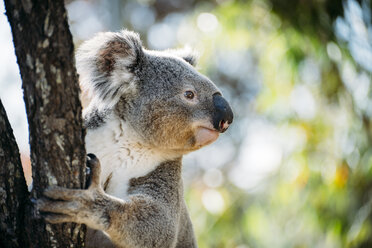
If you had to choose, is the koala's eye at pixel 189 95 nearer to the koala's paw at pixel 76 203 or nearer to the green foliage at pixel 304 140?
the koala's paw at pixel 76 203

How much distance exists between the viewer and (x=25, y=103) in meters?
2.38

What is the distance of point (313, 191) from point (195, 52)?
185 inches

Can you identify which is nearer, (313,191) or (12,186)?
(12,186)

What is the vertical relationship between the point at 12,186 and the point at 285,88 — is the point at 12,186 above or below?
above

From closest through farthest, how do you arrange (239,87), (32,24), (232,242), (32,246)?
(32,24)
(32,246)
(232,242)
(239,87)

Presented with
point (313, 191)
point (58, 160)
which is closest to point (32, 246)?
point (58, 160)

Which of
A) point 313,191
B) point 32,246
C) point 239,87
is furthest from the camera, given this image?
point 239,87

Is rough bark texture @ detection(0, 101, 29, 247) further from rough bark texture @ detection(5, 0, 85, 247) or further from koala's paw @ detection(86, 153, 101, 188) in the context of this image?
koala's paw @ detection(86, 153, 101, 188)

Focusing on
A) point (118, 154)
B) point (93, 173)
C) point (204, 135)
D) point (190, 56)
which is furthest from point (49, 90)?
point (190, 56)

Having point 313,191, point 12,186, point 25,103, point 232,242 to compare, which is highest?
point 25,103

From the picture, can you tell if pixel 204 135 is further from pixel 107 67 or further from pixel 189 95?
pixel 107 67

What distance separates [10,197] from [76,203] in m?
0.39

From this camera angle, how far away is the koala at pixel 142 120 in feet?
10.4

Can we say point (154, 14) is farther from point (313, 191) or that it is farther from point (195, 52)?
point (195, 52)
